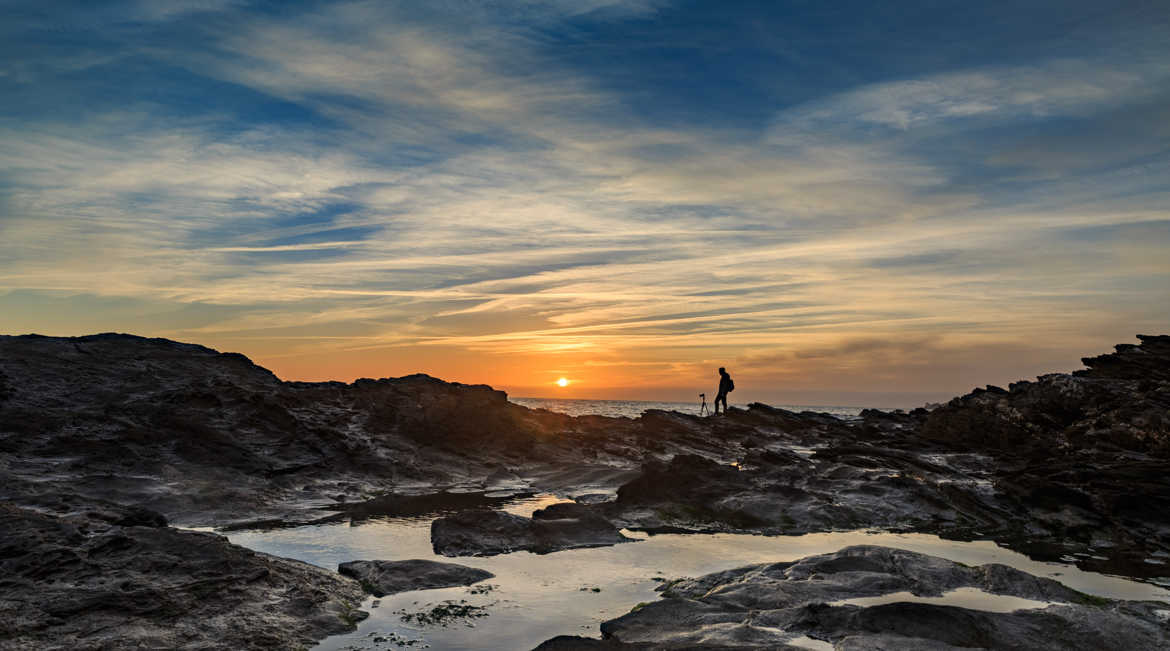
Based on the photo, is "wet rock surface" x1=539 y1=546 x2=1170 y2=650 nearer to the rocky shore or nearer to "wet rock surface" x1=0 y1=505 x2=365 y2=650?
the rocky shore

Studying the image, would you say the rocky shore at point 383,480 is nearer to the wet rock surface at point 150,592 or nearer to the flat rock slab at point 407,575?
the wet rock surface at point 150,592

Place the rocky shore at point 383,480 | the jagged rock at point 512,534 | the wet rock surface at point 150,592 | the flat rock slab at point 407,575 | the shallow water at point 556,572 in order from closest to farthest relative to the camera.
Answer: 1. the wet rock surface at point 150,592
2. the shallow water at point 556,572
3. the rocky shore at point 383,480
4. the flat rock slab at point 407,575
5. the jagged rock at point 512,534

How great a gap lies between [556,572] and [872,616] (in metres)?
4.60

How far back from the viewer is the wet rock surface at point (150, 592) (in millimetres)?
6910

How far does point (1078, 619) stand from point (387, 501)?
1368cm

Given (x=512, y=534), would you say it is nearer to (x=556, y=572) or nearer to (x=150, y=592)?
(x=556, y=572)

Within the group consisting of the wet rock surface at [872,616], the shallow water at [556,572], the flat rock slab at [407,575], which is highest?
the wet rock surface at [872,616]

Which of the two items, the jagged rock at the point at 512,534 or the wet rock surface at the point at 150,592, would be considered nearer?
the wet rock surface at the point at 150,592

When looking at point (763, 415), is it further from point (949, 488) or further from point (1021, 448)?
point (949, 488)

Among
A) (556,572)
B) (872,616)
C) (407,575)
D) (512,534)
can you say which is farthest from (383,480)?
(872,616)

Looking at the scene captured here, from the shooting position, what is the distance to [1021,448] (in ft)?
77.8

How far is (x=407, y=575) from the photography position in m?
9.53

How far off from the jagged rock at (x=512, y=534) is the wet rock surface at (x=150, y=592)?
251cm

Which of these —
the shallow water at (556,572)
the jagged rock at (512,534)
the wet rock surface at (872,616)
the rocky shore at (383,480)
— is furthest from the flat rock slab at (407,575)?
the wet rock surface at (872,616)
